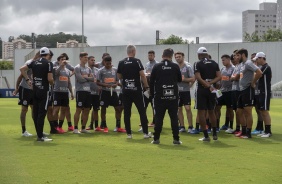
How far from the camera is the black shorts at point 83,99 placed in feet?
42.3

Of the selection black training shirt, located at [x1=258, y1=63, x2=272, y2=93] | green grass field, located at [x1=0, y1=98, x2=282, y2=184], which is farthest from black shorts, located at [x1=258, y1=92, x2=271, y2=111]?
→ green grass field, located at [x1=0, y1=98, x2=282, y2=184]

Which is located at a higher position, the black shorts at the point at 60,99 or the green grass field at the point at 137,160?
the black shorts at the point at 60,99

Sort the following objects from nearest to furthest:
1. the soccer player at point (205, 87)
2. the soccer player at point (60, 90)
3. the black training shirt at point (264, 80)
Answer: the soccer player at point (205, 87) < the black training shirt at point (264, 80) < the soccer player at point (60, 90)

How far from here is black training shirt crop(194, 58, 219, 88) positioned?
36.9 ft

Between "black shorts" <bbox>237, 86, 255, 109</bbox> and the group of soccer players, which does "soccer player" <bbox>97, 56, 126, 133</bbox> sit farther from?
"black shorts" <bbox>237, 86, 255, 109</bbox>

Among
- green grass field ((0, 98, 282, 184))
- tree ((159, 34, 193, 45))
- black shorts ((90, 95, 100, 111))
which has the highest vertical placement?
tree ((159, 34, 193, 45))

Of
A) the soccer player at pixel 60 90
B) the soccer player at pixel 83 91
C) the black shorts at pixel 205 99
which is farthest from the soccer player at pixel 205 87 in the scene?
the soccer player at pixel 60 90

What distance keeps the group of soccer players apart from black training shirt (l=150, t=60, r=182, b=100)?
847 millimetres

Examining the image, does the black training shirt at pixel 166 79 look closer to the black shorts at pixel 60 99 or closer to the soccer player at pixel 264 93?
the soccer player at pixel 264 93

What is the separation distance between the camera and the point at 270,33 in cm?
8962

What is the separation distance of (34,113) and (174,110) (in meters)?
3.18

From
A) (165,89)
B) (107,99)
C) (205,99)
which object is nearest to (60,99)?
(107,99)

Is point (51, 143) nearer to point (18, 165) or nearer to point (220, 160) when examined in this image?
point (18, 165)

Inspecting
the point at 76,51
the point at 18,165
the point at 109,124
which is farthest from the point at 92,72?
the point at 76,51
